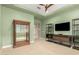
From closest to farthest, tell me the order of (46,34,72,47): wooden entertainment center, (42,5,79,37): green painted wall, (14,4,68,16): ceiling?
1. (14,4,68,16): ceiling
2. (42,5,79,37): green painted wall
3. (46,34,72,47): wooden entertainment center

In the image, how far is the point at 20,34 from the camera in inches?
109

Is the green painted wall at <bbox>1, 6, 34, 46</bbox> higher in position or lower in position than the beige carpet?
higher

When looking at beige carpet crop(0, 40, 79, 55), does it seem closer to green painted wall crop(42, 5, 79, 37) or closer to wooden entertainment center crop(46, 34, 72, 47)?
wooden entertainment center crop(46, 34, 72, 47)

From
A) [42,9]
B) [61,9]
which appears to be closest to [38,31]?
[42,9]

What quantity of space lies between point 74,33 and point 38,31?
92cm

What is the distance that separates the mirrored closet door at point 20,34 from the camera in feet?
8.44

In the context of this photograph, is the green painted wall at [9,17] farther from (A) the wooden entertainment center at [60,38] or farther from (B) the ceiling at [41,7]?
(A) the wooden entertainment center at [60,38]

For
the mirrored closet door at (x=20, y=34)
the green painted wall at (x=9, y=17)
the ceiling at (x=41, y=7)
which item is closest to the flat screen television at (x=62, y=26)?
the ceiling at (x=41, y=7)

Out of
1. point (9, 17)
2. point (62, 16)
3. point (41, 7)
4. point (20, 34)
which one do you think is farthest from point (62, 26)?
point (9, 17)

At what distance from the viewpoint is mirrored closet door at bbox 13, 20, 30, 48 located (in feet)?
8.44

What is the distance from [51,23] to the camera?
2502 millimetres

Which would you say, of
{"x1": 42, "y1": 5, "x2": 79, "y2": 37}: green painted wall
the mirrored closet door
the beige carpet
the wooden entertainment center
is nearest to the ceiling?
{"x1": 42, "y1": 5, "x2": 79, "y2": 37}: green painted wall

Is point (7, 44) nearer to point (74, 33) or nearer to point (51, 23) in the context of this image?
point (51, 23)

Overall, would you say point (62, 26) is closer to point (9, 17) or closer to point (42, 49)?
point (42, 49)
